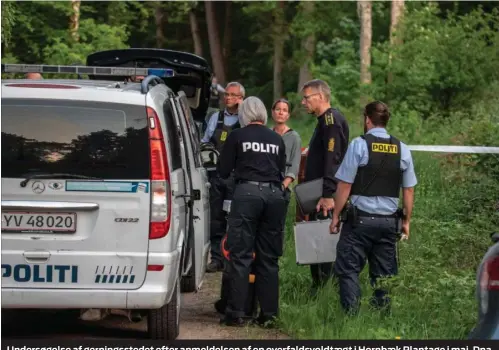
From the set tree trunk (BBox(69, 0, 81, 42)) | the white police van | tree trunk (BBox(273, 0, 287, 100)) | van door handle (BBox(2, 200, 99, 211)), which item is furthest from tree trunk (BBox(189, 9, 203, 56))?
van door handle (BBox(2, 200, 99, 211))

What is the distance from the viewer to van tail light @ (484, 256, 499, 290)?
6.11m

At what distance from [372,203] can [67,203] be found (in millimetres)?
2344

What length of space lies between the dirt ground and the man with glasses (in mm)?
1026

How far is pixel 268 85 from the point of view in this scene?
64688 mm

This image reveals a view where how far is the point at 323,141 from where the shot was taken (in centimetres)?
1067

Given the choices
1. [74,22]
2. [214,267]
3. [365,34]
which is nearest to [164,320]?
[214,267]

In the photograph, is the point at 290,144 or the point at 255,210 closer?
the point at 255,210

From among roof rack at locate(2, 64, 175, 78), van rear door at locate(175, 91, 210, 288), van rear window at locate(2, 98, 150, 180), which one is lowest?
van rear door at locate(175, 91, 210, 288)

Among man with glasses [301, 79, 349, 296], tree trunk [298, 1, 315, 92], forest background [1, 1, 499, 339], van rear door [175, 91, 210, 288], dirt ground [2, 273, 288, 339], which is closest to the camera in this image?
dirt ground [2, 273, 288, 339]

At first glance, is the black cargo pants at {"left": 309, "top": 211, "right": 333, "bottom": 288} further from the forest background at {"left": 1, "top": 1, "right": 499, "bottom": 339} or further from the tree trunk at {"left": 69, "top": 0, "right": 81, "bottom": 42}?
→ the tree trunk at {"left": 69, "top": 0, "right": 81, "bottom": 42}

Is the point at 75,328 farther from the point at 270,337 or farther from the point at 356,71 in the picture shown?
the point at 356,71

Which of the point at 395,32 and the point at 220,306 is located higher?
the point at 395,32

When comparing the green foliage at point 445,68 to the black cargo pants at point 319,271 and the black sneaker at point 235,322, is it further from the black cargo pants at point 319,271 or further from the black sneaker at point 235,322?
the black sneaker at point 235,322

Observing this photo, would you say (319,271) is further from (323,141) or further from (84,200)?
(84,200)
